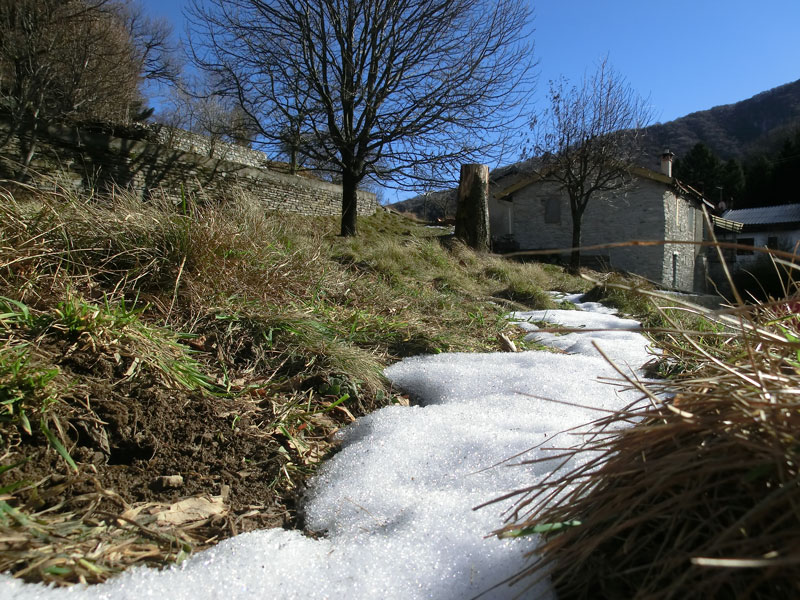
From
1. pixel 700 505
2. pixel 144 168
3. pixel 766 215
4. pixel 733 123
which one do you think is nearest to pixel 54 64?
pixel 144 168

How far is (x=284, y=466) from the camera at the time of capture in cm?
147

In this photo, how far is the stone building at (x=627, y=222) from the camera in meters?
18.2

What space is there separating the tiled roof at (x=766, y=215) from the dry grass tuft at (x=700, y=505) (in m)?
37.2

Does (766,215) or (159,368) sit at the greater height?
(766,215)

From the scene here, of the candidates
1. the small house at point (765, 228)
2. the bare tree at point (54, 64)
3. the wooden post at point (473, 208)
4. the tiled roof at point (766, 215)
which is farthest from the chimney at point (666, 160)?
the bare tree at point (54, 64)

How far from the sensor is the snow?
2.96 ft

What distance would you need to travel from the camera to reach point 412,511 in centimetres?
117

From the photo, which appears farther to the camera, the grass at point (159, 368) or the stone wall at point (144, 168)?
the stone wall at point (144, 168)

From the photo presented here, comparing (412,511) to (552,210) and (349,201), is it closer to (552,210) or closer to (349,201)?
(349,201)

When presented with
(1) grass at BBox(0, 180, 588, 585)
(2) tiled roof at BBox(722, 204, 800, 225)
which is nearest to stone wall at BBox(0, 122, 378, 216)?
(1) grass at BBox(0, 180, 588, 585)

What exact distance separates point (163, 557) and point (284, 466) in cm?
50

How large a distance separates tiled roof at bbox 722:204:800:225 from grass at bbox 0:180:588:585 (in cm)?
3655

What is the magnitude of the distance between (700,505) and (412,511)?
2.37 feet

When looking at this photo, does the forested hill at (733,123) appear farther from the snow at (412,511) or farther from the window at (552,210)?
the snow at (412,511)
